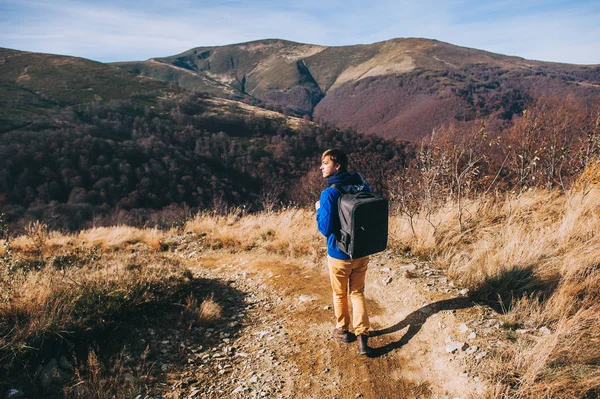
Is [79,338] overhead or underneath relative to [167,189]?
overhead

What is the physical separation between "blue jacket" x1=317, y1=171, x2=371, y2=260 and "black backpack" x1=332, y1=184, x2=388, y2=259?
66mm

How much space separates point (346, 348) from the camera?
3.29 metres

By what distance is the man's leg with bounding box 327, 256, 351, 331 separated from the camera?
10.5 feet

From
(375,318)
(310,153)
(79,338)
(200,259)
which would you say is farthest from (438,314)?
(310,153)

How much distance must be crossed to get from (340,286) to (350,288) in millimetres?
158

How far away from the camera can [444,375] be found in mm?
2744

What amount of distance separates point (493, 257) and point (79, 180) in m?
53.8

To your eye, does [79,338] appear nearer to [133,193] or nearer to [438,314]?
[438,314]

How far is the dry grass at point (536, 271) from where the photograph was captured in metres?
2.34

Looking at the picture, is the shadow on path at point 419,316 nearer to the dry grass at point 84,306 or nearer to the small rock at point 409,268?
the small rock at point 409,268

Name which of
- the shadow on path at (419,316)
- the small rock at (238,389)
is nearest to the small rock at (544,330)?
the shadow on path at (419,316)

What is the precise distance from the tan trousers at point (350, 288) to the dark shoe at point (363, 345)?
0.04 m

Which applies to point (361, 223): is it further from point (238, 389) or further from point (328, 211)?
point (238, 389)

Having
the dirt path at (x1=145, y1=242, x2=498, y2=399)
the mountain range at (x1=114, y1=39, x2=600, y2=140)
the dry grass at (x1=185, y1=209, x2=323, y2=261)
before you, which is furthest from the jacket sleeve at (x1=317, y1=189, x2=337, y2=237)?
the mountain range at (x1=114, y1=39, x2=600, y2=140)
